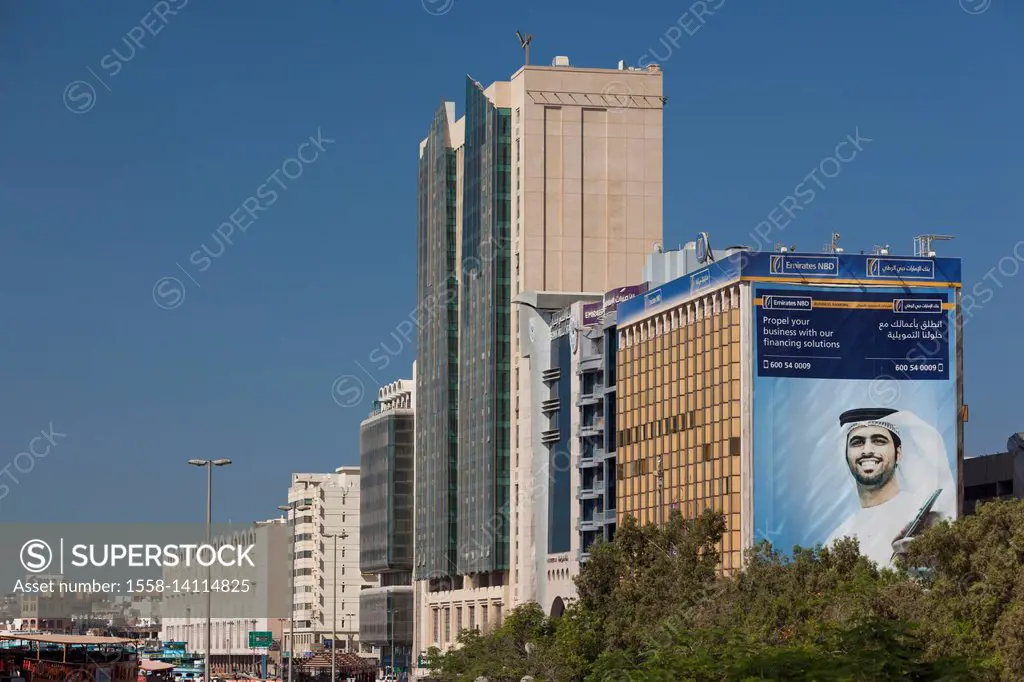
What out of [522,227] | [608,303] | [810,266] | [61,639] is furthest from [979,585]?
[522,227]

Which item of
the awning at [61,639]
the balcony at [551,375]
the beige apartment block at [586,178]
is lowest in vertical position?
the awning at [61,639]

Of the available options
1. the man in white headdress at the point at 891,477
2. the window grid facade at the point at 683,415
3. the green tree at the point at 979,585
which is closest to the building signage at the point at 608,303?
the window grid facade at the point at 683,415

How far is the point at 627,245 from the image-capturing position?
16362 cm

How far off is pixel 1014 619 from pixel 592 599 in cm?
3483

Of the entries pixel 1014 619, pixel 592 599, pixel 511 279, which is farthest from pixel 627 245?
pixel 1014 619

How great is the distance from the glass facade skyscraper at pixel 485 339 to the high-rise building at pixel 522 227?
0.41 ft

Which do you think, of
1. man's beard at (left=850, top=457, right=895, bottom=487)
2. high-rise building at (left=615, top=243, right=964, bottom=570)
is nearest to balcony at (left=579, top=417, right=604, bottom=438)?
high-rise building at (left=615, top=243, right=964, bottom=570)

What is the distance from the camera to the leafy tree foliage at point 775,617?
3597cm

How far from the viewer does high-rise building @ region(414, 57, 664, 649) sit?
163375 millimetres

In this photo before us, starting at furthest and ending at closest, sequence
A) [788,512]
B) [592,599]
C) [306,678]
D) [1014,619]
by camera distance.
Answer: [306,678] → [788,512] → [592,599] → [1014,619]

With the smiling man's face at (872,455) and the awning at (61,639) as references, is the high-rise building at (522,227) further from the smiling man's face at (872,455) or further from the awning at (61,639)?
the awning at (61,639)

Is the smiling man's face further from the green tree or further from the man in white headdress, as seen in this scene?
the green tree

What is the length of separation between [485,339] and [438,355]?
17.3 meters

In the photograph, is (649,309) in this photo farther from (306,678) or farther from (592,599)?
(306,678)
